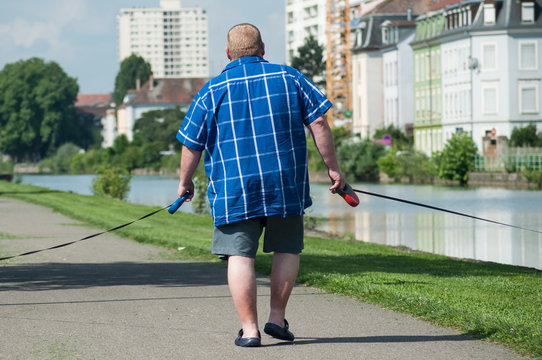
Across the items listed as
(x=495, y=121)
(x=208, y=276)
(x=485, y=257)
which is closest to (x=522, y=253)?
(x=485, y=257)

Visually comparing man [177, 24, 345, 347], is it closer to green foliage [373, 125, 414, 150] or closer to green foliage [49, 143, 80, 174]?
green foliage [373, 125, 414, 150]

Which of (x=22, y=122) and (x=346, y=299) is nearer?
(x=346, y=299)

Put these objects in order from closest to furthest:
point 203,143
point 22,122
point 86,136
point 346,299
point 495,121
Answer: point 203,143 < point 346,299 < point 495,121 < point 22,122 < point 86,136

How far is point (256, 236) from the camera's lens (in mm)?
7188

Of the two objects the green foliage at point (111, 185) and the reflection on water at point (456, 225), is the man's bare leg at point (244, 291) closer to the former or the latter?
the reflection on water at point (456, 225)

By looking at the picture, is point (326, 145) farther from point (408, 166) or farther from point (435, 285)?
point (408, 166)

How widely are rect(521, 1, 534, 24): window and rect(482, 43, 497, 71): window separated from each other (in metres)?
2.82

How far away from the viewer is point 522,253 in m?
22.0

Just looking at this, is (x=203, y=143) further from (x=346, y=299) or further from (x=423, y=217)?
(x=423, y=217)

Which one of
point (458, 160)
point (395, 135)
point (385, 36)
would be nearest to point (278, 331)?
point (458, 160)

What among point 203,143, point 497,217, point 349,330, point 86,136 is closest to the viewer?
point 203,143

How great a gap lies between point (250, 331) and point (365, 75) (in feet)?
342

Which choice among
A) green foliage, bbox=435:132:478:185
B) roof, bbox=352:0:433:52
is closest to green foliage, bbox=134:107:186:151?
roof, bbox=352:0:433:52

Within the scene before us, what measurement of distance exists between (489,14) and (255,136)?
77.0 metres
